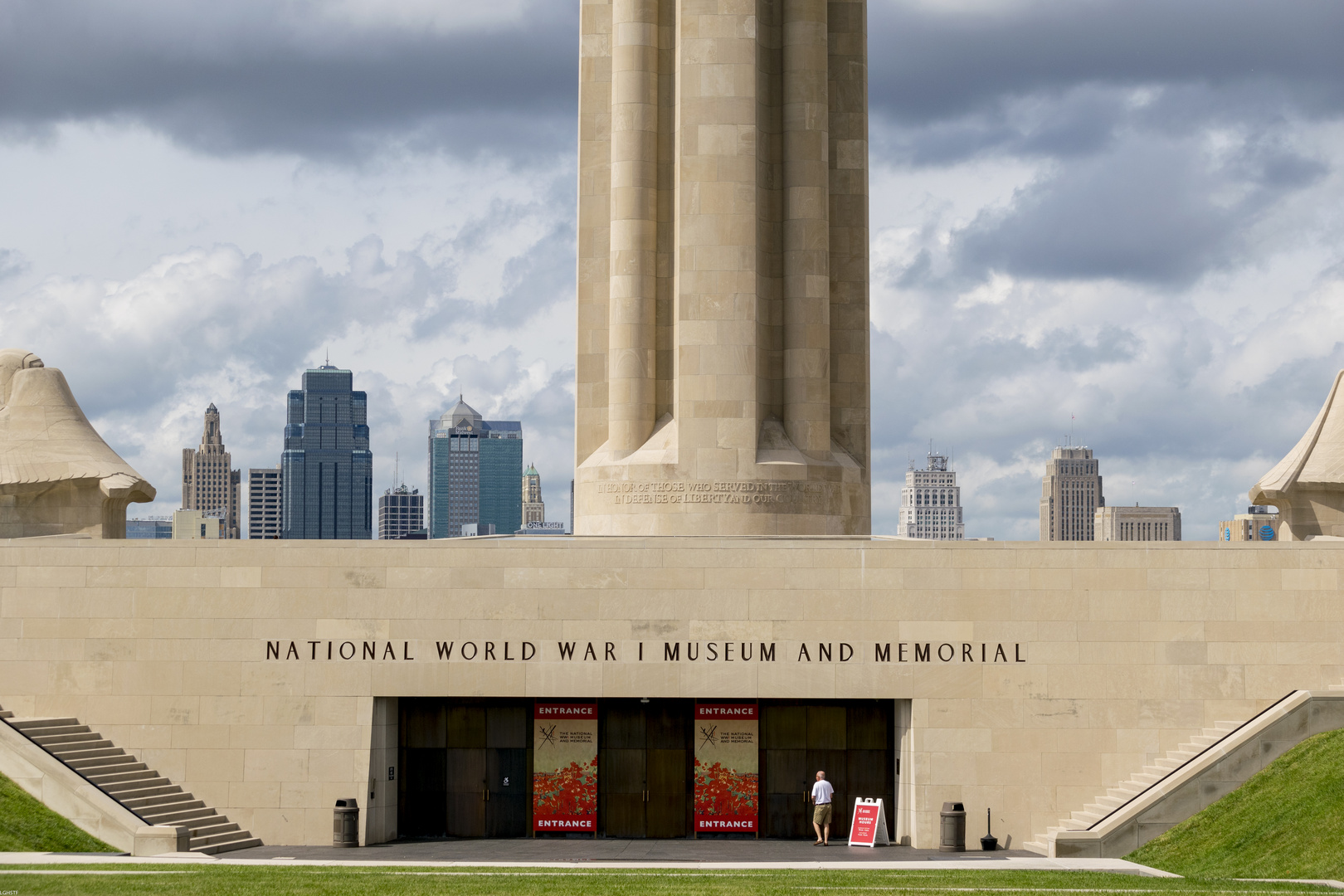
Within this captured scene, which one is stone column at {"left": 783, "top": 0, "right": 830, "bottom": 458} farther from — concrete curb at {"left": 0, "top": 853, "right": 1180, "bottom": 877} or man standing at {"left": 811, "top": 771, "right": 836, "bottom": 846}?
concrete curb at {"left": 0, "top": 853, "right": 1180, "bottom": 877}

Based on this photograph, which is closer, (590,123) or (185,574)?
(185,574)

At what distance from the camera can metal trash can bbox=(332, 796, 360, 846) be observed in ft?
110

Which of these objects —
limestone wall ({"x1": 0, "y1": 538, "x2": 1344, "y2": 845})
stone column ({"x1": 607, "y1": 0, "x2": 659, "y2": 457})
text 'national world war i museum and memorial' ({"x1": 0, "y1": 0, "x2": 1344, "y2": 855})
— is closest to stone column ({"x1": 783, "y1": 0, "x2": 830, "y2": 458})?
stone column ({"x1": 607, "y1": 0, "x2": 659, "y2": 457})

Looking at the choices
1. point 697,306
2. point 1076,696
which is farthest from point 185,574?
point 1076,696

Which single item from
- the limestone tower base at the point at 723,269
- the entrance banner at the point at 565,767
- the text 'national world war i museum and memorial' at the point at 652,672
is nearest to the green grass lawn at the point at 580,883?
the text 'national world war i museum and memorial' at the point at 652,672

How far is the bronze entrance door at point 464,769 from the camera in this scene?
116 feet

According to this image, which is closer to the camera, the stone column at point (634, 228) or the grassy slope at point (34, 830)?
the grassy slope at point (34, 830)

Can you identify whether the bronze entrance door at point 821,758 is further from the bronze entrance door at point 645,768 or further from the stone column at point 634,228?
the stone column at point 634,228

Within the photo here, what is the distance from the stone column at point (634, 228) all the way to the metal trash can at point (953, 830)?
12.2m

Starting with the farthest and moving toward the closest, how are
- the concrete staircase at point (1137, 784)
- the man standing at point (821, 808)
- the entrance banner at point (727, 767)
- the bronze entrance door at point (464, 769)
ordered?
1. the bronze entrance door at point (464, 769)
2. the entrance banner at point (727, 767)
3. the man standing at point (821, 808)
4. the concrete staircase at point (1137, 784)

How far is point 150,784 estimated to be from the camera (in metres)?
34.1

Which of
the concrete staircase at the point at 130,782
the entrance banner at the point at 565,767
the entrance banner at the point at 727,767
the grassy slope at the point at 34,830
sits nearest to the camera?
the grassy slope at the point at 34,830

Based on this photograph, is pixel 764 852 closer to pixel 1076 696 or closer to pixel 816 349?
pixel 1076 696

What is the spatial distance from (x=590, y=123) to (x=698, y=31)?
448 centimetres
